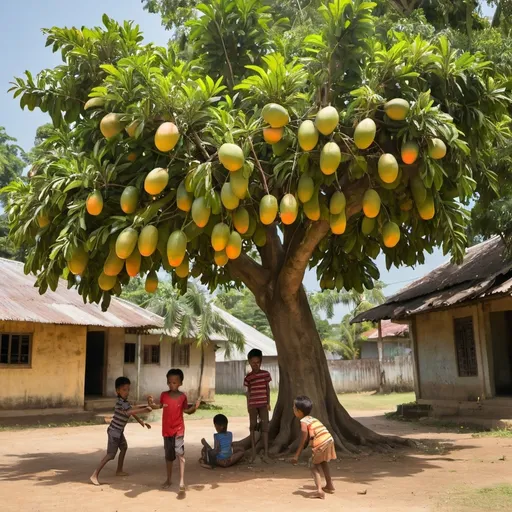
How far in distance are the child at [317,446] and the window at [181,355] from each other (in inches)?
728

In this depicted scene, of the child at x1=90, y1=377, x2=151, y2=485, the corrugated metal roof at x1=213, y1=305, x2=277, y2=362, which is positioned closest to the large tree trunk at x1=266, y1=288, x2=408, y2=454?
the child at x1=90, y1=377, x2=151, y2=485

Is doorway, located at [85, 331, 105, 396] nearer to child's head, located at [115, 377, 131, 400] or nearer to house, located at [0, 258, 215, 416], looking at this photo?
house, located at [0, 258, 215, 416]

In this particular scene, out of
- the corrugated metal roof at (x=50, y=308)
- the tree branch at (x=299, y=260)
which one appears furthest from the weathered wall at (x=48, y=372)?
the tree branch at (x=299, y=260)

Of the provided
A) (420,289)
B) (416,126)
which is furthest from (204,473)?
(420,289)

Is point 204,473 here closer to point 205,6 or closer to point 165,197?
point 165,197

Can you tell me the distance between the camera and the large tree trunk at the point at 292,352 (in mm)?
9008

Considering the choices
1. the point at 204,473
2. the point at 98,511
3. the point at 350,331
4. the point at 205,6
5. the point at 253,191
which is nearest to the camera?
the point at 98,511

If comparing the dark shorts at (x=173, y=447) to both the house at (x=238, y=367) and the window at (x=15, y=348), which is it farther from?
the house at (x=238, y=367)

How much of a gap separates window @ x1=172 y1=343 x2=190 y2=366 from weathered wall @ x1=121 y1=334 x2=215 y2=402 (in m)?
0.15

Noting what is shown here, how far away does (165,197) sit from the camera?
638 centimetres

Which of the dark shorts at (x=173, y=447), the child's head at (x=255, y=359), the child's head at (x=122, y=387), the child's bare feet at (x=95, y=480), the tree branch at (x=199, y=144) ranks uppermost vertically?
the tree branch at (x=199, y=144)

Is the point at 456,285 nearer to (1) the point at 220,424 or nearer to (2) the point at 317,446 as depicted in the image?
(1) the point at 220,424

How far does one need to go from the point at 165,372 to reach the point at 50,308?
7453 mm

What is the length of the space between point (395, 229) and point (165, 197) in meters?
2.46
